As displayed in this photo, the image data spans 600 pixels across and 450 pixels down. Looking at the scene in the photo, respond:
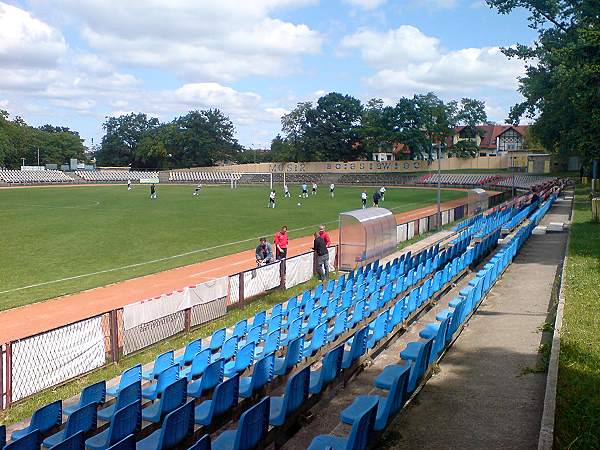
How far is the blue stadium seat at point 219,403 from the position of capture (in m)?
6.86

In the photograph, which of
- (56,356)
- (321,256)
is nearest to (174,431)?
(56,356)

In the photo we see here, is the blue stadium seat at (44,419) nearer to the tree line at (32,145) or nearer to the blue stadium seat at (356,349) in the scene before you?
the blue stadium seat at (356,349)

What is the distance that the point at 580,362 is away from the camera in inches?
348

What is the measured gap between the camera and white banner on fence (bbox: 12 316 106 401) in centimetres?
962

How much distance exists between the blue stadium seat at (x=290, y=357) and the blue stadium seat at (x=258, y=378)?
450mm

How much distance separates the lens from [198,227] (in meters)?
33.5

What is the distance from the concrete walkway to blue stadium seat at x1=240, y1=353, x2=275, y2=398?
2.89ft

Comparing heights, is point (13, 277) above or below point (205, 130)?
below

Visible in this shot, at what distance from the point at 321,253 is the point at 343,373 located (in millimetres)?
10212

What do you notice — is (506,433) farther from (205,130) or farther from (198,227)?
(205,130)

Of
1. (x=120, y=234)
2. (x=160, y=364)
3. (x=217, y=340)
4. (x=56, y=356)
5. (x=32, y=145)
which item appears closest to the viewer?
(x=160, y=364)

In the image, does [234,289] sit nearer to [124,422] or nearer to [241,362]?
[241,362]

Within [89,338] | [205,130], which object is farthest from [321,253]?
[205,130]

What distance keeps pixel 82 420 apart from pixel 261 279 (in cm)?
982
